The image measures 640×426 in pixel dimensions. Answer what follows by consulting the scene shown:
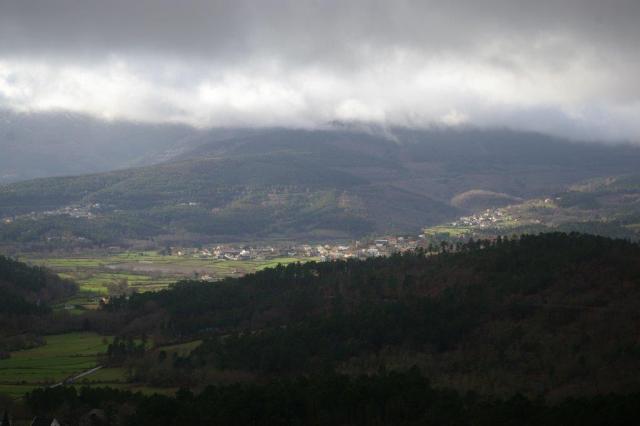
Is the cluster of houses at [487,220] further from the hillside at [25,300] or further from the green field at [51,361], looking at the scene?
the green field at [51,361]

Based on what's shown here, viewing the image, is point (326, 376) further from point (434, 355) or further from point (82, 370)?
point (82, 370)

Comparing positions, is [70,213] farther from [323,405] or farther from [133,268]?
[323,405]

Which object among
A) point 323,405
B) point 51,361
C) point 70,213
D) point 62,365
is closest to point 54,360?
point 51,361

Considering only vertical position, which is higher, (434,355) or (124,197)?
(124,197)

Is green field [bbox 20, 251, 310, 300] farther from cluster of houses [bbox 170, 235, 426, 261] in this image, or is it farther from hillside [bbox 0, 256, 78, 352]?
cluster of houses [bbox 170, 235, 426, 261]

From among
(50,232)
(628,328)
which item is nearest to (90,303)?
(628,328)

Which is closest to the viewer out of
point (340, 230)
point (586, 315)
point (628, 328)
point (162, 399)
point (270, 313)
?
point (162, 399)
